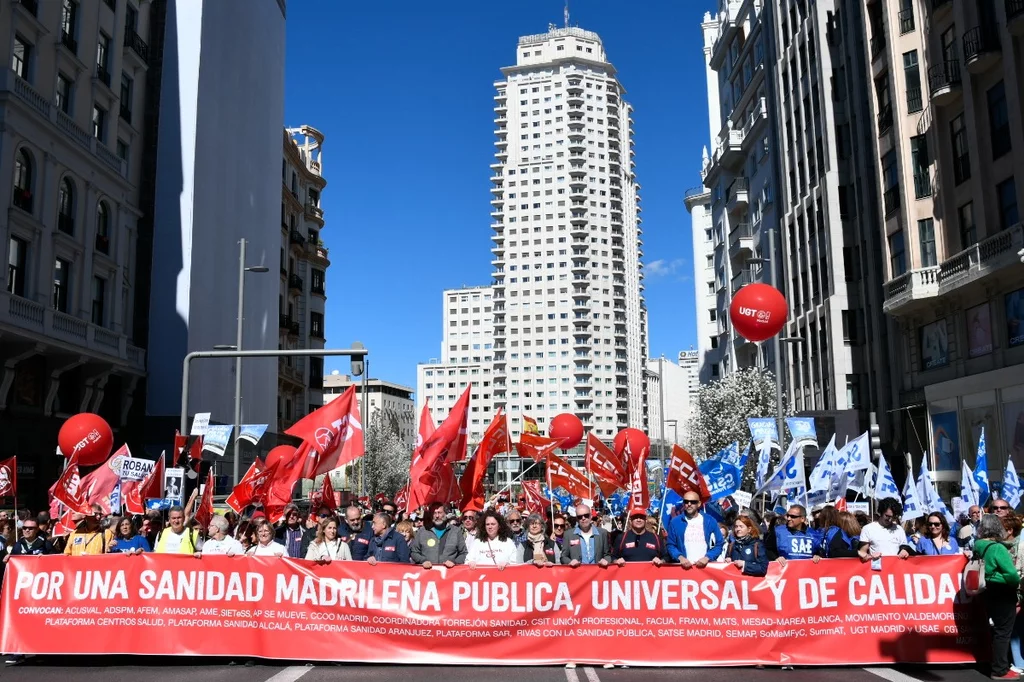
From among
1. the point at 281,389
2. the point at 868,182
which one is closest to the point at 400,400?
the point at 281,389

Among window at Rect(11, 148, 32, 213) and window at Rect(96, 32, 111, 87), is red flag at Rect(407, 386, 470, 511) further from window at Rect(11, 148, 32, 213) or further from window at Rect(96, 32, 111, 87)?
window at Rect(96, 32, 111, 87)

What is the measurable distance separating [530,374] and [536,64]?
172 feet

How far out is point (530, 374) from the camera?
495 ft

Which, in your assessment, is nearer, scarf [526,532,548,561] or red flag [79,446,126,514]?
scarf [526,532,548,561]

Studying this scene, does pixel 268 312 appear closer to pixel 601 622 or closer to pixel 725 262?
pixel 725 262

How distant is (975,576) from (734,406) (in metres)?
33.7

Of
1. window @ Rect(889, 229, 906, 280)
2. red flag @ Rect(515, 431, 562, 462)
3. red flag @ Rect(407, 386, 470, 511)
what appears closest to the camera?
red flag @ Rect(407, 386, 470, 511)

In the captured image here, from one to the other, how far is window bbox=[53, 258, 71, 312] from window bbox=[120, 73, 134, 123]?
26.3ft

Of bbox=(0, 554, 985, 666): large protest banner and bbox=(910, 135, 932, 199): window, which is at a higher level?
bbox=(910, 135, 932, 199): window

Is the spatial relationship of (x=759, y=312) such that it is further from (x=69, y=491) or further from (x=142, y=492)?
(x=69, y=491)

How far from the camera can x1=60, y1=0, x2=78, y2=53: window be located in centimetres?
3027

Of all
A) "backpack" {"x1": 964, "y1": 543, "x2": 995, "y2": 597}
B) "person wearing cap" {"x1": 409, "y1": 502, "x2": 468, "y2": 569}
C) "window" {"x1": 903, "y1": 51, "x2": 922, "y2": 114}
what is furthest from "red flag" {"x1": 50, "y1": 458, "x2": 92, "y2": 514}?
"window" {"x1": 903, "y1": 51, "x2": 922, "y2": 114}

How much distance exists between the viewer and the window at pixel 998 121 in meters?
25.9

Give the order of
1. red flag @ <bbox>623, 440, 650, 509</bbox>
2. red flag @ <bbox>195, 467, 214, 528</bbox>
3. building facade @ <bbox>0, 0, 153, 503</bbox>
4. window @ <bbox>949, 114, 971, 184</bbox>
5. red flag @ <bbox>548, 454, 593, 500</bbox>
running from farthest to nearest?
window @ <bbox>949, 114, 971, 184</bbox>
building facade @ <bbox>0, 0, 153, 503</bbox>
red flag @ <bbox>548, 454, 593, 500</bbox>
red flag @ <bbox>195, 467, 214, 528</bbox>
red flag @ <bbox>623, 440, 650, 509</bbox>
